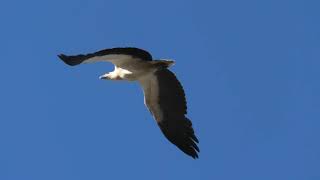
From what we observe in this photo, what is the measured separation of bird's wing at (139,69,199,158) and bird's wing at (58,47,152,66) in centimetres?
Result: 85

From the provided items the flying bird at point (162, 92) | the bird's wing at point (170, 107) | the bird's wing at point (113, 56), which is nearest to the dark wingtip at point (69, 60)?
the bird's wing at point (113, 56)

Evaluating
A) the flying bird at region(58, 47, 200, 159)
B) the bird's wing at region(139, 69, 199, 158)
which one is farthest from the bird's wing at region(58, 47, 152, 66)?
the bird's wing at region(139, 69, 199, 158)

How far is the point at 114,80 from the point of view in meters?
16.1

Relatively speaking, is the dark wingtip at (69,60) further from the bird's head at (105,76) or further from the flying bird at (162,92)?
the bird's head at (105,76)

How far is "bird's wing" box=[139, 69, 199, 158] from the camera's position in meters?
15.9

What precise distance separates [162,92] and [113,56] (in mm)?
1956

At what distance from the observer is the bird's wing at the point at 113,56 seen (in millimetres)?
13375

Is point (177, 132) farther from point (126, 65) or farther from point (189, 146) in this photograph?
point (126, 65)

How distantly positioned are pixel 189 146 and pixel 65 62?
12.6 ft

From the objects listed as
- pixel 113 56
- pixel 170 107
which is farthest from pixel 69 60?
pixel 170 107

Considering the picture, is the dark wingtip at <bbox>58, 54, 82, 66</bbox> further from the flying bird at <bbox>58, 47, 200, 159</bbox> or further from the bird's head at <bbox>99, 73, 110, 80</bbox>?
the bird's head at <bbox>99, 73, 110, 80</bbox>

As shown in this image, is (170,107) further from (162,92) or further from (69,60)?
(69,60)

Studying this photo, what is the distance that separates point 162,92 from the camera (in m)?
16.1

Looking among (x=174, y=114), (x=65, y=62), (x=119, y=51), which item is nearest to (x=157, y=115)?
(x=174, y=114)
